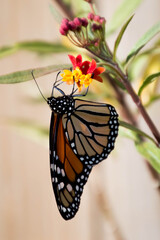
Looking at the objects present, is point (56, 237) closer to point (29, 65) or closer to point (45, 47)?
point (29, 65)

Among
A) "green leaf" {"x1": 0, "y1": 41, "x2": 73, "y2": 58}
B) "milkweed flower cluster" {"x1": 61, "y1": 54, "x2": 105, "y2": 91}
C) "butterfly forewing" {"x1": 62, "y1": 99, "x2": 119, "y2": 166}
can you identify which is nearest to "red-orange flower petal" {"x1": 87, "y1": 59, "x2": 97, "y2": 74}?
"milkweed flower cluster" {"x1": 61, "y1": 54, "x2": 105, "y2": 91}

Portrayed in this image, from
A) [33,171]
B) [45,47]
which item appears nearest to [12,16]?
[33,171]

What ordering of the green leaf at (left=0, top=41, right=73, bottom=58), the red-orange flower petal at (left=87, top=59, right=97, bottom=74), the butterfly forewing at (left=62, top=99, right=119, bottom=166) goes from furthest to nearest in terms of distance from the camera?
the green leaf at (left=0, top=41, right=73, bottom=58), the butterfly forewing at (left=62, top=99, right=119, bottom=166), the red-orange flower petal at (left=87, top=59, right=97, bottom=74)

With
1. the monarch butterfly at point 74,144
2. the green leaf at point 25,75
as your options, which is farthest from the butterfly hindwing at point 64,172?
the green leaf at point 25,75

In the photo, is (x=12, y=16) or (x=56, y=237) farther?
(x=56, y=237)

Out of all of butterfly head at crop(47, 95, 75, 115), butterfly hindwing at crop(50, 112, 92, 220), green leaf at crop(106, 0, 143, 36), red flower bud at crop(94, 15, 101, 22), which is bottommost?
butterfly hindwing at crop(50, 112, 92, 220)

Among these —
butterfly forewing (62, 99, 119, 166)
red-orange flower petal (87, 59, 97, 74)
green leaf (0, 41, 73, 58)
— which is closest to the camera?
red-orange flower petal (87, 59, 97, 74)

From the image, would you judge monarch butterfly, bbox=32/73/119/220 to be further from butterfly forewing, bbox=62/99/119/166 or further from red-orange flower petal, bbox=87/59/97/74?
red-orange flower petal, bbox=87/59/97/74
